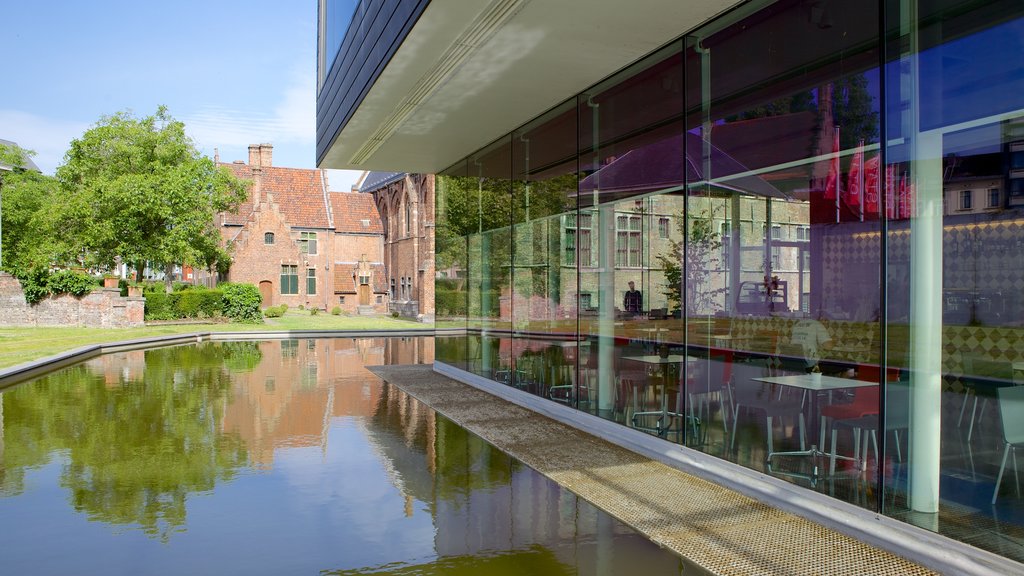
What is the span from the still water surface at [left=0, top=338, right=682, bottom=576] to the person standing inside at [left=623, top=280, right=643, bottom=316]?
2.37 meters

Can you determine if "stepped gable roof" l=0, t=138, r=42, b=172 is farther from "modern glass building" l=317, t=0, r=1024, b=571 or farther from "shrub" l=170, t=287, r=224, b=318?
"modern glass building" l=317, t=0, r=1024, b=571

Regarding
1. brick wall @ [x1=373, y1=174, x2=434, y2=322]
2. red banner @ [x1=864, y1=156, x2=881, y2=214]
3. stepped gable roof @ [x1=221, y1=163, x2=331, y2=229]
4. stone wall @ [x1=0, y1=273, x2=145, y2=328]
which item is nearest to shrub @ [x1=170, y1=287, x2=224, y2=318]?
stone wall @ [x1=0, y1=273, x2=145, y2=328]

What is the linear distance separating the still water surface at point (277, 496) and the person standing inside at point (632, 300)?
2370mm

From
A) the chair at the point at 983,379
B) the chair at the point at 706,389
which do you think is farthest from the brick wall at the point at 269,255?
the chair at the point at 983,379

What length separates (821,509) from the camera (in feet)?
14.6

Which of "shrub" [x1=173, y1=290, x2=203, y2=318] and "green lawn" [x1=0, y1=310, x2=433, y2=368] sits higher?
"shrub" [x1=173, y1=290, x2=203, y2=318]

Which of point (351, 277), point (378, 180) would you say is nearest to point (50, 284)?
point (351, 277)

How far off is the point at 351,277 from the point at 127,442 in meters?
38.0

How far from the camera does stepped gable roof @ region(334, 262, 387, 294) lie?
44.0m

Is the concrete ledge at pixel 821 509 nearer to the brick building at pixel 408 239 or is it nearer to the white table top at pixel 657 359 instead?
the white table top at pixel 657 359

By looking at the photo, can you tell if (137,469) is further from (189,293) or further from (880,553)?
(189,293)

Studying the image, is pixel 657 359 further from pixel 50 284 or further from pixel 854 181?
pixel 50 284

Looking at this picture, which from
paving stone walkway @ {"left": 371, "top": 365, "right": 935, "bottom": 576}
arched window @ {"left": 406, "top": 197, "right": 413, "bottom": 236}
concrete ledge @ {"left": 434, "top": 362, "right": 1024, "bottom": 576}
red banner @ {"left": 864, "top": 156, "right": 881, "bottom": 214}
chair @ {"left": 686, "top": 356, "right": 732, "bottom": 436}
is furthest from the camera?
arched window @ {"left": 406, "top": 197, "right": 413, "bottom": 236}

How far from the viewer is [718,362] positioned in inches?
307
